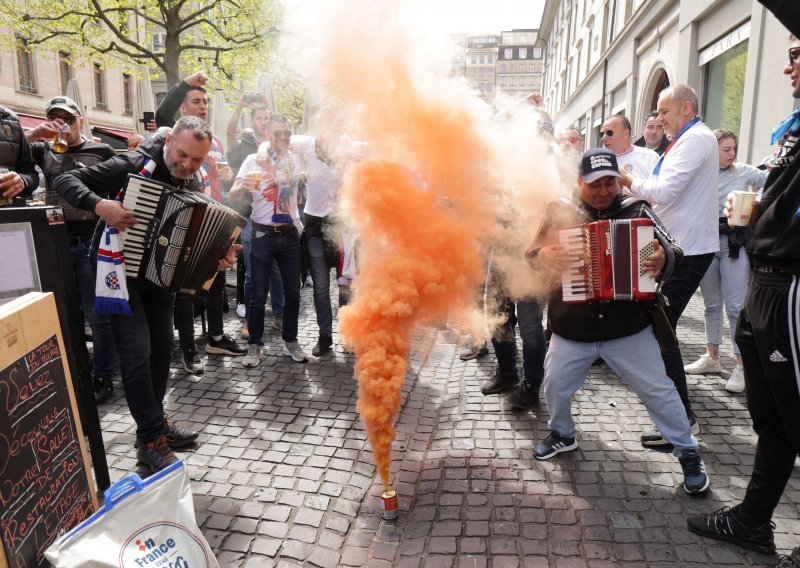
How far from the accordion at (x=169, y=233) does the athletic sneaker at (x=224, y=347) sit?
8.08 feet

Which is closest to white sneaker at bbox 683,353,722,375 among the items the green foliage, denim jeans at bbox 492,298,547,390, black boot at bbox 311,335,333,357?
denim jeans at bbox 492,298,547,390

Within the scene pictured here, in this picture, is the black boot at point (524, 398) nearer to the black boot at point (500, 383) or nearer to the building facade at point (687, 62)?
the black boot at point (500, 383)

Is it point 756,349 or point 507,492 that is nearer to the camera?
point 756,349

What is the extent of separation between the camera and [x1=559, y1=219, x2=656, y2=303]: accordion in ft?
11.4

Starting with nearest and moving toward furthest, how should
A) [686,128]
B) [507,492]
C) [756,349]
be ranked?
1. [756,349]
2. [507,492]
3. [686,128]

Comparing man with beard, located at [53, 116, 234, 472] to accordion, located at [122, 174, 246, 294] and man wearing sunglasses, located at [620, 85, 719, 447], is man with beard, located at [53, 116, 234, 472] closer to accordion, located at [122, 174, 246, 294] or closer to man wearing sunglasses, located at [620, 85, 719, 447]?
accordion, located at [122, 174, 246, 294]

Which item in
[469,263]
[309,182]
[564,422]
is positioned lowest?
[564,422]

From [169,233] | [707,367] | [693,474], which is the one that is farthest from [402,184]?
[707,367]

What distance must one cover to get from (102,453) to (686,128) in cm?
495

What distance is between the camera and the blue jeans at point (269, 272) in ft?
19.7

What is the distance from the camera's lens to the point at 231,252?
441 centimetres

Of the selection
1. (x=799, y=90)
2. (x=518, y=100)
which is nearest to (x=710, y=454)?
(x=799, y=90)

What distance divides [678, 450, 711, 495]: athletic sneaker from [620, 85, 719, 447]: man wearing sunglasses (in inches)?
26.8

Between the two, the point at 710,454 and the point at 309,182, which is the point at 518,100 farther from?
the point at 710,454
